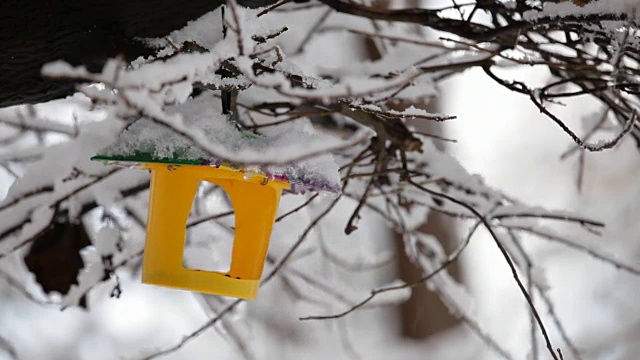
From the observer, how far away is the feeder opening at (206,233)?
6.13ft

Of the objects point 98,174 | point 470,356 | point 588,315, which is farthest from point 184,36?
point 588,315

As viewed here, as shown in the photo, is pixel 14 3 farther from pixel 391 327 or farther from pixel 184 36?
pixel 391 327

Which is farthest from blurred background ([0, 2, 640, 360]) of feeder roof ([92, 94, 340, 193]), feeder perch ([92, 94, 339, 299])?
feeder roof ([92, 94, 340, 193])

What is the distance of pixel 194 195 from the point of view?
1086 millimetres

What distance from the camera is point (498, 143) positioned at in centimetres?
555

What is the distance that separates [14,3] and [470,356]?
3.61 meters

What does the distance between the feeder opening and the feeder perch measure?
0.90ft

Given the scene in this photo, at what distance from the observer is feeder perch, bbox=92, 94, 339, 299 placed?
38.2 inches

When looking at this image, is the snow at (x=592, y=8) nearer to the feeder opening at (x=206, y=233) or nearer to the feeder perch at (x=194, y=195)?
the feeder perch at (x=194, y=195)

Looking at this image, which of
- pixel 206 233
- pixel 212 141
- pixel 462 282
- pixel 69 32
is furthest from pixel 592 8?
pixel 462 282

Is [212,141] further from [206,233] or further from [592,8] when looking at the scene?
[206,233]

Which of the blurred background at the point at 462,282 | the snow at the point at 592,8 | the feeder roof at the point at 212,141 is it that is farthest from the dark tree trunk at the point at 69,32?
the blurred background at the point at 462,282

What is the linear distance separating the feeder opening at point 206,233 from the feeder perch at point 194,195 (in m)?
0.28

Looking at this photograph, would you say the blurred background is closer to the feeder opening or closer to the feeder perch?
the feeder opening
